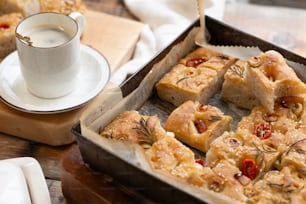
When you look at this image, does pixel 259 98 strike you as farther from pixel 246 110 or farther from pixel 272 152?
pixel 272 152

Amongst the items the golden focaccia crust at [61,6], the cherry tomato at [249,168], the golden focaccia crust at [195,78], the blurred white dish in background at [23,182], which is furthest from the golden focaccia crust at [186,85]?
the golden focaccia crust at [61,6]

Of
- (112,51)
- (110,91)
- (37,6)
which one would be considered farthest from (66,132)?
(37,6)

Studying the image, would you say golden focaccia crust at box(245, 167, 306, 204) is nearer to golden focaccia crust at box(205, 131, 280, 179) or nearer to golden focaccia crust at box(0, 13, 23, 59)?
golden focaccia crust at box(205, 131, 280, 179)

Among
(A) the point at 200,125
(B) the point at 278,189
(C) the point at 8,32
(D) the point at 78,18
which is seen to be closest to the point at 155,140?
(A) the point at 200,125

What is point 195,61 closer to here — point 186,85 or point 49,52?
point 186,85

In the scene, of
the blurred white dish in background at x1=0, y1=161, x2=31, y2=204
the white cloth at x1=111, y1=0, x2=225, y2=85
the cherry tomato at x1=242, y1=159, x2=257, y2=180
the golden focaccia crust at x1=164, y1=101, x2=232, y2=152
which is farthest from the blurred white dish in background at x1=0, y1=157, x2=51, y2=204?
the white cloth at x1=111, y1=0, x2=225, y2=85

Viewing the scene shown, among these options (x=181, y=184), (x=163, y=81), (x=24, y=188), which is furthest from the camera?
(x=163, y=81)
